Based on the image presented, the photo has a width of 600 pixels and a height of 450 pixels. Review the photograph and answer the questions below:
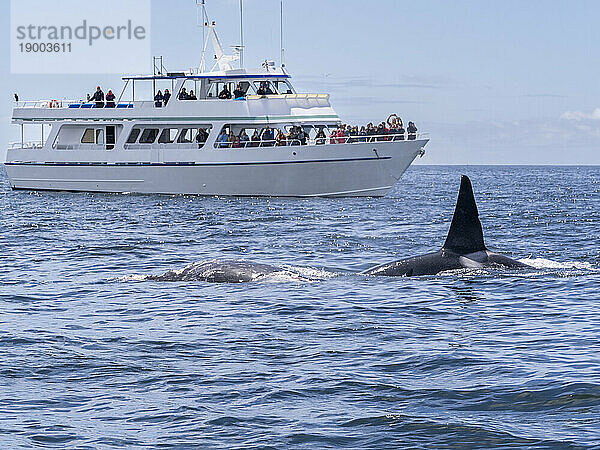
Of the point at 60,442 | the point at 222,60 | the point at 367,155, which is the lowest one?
the point at 60,442

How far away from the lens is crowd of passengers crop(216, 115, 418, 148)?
49188 mm

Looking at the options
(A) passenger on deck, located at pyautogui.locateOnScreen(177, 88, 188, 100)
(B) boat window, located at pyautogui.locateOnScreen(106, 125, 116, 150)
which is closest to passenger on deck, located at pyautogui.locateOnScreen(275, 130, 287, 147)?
(A) passenger on deck, located at pyautogui.locateOnScreen(177, 88, 188, 100)

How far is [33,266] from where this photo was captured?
22.3m

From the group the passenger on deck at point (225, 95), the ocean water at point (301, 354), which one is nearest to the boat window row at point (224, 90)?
the passenger on deck at point (225, 95)

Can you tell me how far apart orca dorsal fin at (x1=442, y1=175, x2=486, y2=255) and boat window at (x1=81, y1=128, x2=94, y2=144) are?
4102 centimetres

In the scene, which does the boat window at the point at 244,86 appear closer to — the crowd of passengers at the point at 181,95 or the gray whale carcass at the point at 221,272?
the crowd of passengers at the point at 181,95

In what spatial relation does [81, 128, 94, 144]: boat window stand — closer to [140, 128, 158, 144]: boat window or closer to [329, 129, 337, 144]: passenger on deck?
[140, 128, 158, 144]: boat window

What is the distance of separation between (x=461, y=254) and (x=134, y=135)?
3899 centimetres

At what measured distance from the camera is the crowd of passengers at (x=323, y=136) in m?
49.2

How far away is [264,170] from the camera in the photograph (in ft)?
163

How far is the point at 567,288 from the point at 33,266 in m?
12.0

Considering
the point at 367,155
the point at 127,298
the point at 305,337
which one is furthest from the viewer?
the point at 367,155

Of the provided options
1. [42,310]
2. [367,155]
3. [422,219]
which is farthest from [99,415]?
[367,155]

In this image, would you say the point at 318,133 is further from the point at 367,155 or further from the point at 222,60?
the point at 222,60
